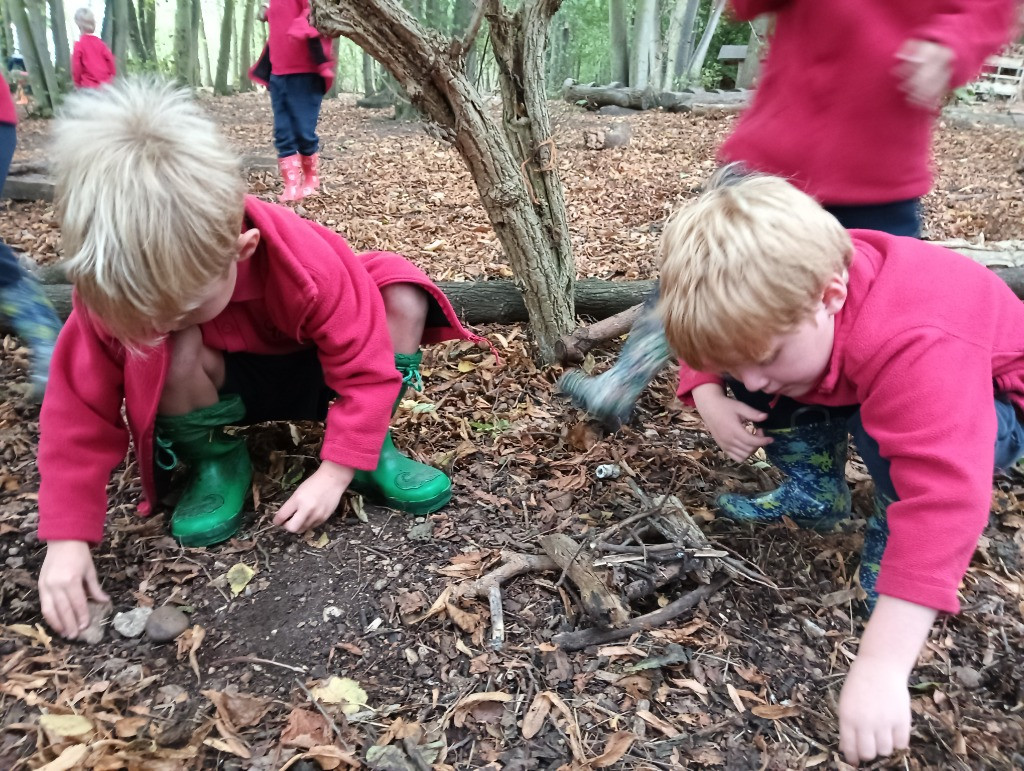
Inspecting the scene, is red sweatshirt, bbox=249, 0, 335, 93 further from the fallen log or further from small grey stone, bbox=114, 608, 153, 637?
the fallen log

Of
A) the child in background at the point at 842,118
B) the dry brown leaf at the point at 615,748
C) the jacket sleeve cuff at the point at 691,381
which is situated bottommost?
the dry brown leaf at the point at 615,748

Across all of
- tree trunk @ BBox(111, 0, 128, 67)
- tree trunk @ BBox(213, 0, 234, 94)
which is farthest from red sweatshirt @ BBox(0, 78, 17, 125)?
tree trunk @ BBox(213, 0, 234, 94)

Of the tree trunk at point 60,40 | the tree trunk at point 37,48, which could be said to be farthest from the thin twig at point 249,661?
the tree trunk at point 60,40

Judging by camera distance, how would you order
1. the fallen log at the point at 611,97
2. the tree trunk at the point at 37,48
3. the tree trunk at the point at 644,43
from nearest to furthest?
the tree trunk at the point at 37,48 → the fallen log at the point at 611,97 → the tree trunk at the point at 644,43

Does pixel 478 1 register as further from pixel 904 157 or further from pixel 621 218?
pixel 621 218

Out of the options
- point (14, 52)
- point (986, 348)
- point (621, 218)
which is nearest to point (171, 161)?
point (986, 348)

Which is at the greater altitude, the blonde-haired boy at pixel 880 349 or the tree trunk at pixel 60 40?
the tree trunk at pixel 60 40

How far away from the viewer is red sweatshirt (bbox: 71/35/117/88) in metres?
8.93

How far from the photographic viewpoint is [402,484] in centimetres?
210

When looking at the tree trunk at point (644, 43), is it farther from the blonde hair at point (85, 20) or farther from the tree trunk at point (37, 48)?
the tree trunk at point (37, 48)

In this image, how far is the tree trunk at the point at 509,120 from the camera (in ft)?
7.24

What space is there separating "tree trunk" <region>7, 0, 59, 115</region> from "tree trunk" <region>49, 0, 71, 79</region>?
81 centimetres

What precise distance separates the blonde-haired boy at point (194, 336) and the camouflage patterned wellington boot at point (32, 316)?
1.02 m

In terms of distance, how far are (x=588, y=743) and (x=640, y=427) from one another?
1.26 m
